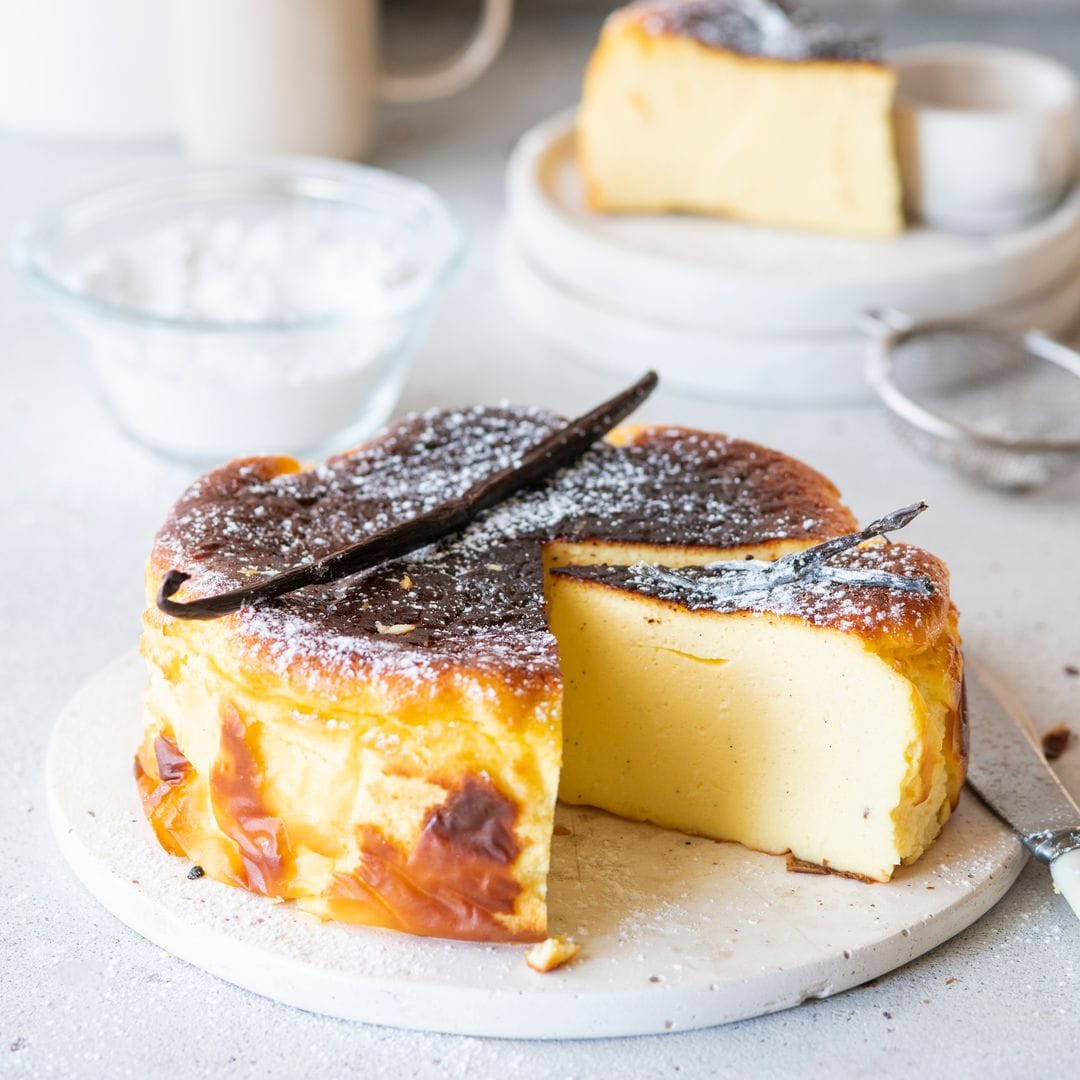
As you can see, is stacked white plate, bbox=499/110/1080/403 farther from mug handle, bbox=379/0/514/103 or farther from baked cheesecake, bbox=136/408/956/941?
baked cheesecake, bbox=136/408/956/941

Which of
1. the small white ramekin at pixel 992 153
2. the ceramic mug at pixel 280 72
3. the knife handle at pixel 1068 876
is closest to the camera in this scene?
the knife handle at pixel 1068 876

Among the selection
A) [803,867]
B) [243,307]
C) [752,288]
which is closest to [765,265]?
[752,288]

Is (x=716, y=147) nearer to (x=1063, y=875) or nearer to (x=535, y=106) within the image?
(x=535, y=106)

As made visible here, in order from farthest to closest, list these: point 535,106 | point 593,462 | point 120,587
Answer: point 535,106 → point 120,587 → point 593,462

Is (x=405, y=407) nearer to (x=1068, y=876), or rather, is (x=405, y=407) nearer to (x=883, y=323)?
(x=883, y=323)

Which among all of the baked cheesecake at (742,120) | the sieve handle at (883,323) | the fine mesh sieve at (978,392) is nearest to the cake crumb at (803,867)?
the fine mesh sieve at (978,392)

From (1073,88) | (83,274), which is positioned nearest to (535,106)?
(1073,88)

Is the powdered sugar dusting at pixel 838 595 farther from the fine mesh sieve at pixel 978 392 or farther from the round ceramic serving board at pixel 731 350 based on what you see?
the round ceramic serving board at pixel 731 350
